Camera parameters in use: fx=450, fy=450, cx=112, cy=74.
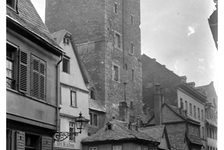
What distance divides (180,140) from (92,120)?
11.6 metres

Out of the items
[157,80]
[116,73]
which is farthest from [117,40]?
[157,80]

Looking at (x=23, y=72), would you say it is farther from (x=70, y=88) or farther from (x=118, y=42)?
(x=118, y=42)

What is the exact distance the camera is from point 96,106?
4091 centimetres

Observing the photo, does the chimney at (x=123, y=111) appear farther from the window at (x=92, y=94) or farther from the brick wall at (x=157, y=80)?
the brick wall at (x=157, y=80)

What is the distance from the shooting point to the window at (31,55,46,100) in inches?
640

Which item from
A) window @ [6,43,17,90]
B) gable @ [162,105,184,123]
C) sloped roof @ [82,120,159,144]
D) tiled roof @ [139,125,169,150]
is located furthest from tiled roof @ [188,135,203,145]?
window @ [6,43,17,90]

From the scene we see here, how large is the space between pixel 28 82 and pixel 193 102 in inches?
1630

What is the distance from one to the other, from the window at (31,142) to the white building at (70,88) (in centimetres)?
1517

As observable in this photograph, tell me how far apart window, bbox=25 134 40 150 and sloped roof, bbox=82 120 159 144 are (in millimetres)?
18683

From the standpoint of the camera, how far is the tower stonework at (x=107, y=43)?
45031 millimetres

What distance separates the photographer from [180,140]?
4609 cm

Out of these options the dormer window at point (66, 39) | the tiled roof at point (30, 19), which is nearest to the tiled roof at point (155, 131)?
the dormer window at point (66, 39)

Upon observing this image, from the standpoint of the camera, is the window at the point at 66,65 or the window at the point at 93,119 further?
the window at the point at 93,119

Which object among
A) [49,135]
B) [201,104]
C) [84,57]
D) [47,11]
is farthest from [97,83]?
[49,135]
